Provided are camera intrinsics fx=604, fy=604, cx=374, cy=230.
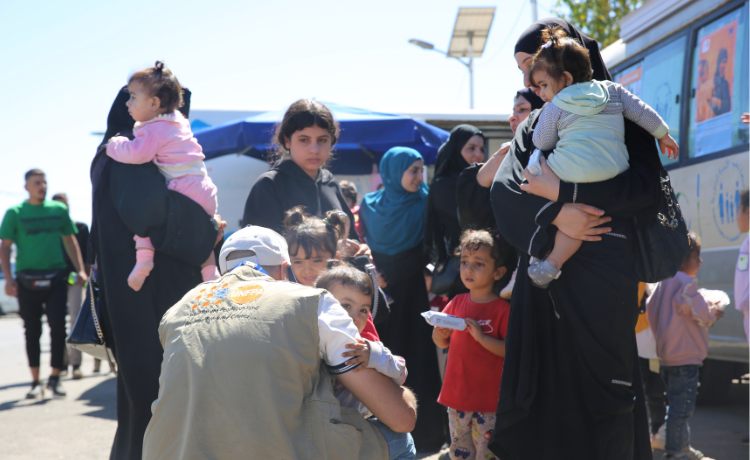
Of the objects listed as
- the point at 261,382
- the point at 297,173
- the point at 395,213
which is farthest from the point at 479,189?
the point at 261,382

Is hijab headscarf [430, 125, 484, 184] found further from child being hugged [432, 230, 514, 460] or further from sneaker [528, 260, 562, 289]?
sneaker [528, 260, 562, 289]

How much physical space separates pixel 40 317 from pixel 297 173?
4.47 meters

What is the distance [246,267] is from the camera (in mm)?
1806

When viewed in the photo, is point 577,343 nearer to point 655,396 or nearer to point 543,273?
point 543,273

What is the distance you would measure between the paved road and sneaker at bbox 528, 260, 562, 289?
227cm

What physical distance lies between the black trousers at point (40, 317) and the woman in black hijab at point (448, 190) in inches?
173

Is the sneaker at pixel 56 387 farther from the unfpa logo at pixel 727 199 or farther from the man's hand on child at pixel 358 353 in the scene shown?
the unfpa logo at pixel 727 199

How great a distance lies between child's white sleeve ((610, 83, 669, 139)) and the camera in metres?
2.19

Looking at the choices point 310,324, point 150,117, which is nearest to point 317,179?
point 150,117

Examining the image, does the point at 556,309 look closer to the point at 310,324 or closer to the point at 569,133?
the point at 569,133

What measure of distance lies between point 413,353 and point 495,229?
4.15 feet

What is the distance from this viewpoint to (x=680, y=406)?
3.66 meters

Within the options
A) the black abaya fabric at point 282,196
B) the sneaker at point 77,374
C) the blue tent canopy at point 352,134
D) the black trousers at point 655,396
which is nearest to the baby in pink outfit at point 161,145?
the black abaya fabric at point 282,196

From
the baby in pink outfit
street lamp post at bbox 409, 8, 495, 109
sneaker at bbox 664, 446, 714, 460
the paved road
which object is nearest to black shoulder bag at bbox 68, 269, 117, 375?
the baby in pink outfit
